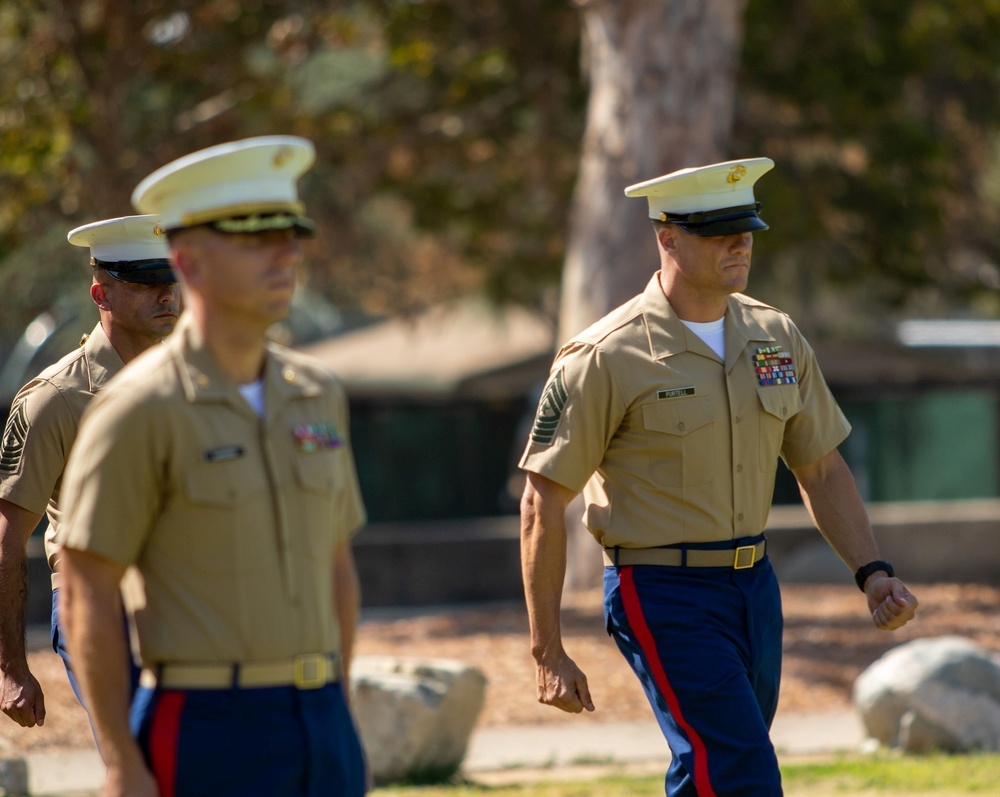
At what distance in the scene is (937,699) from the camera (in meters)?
7.20

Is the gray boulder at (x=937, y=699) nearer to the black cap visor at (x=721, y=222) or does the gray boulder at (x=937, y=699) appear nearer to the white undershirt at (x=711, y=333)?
the white undershirt at (x=711, y=333)

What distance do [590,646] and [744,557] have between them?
5.96 m

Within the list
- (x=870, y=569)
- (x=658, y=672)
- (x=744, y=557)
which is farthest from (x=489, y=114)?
(x=658, y=672)

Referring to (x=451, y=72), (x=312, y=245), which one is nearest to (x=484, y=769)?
(x=451, y=72)

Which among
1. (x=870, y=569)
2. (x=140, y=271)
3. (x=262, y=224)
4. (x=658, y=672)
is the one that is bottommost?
(x=658, y=672)

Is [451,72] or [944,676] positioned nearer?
[944,676]

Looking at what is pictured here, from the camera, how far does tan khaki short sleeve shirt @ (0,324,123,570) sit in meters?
4.15

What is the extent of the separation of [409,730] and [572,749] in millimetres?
1427

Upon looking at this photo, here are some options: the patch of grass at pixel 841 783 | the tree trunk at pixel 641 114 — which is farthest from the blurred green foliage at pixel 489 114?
the patch of grass at pixel 841 783

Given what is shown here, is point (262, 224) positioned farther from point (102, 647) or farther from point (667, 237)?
point (667, 237)

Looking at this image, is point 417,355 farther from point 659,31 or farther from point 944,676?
point 944,676

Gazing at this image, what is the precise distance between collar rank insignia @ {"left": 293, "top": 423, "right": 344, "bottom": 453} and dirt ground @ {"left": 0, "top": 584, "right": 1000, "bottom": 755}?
15.1ft

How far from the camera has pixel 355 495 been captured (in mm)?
3170

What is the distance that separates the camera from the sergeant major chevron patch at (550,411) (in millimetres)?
4238
